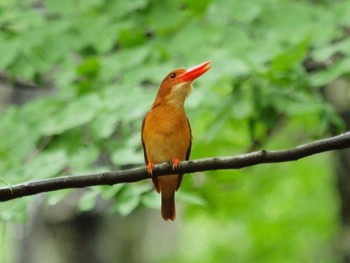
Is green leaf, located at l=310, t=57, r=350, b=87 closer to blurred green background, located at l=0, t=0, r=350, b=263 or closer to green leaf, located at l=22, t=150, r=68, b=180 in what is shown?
blurred green background, located at l=0, t=0, r=350, b=263

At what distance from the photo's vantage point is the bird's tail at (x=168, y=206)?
469cm

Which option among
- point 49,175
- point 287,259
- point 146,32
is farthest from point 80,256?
point 287,259

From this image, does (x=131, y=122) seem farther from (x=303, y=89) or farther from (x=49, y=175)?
(x=303, y=89)

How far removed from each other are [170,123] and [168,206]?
1.78ft

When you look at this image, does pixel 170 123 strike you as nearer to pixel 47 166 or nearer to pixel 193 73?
pixel 193 73

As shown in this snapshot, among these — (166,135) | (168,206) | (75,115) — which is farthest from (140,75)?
(168,206)

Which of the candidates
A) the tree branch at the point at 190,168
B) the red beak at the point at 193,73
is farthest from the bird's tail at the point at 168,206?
the tree branch at the point at 190,168

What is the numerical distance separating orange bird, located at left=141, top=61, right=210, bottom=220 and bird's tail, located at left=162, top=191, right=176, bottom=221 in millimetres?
258

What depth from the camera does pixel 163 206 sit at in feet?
15.5

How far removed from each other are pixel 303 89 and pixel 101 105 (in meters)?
1.24

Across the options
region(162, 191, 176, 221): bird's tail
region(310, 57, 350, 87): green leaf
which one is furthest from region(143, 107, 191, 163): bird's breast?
region(310, 57, 350, 87): green leaf

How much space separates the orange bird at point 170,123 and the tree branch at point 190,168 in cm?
124

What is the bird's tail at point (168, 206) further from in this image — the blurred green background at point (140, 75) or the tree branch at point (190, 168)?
the tree branch at point (190, 168)

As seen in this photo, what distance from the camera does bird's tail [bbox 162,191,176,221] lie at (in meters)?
4.69
